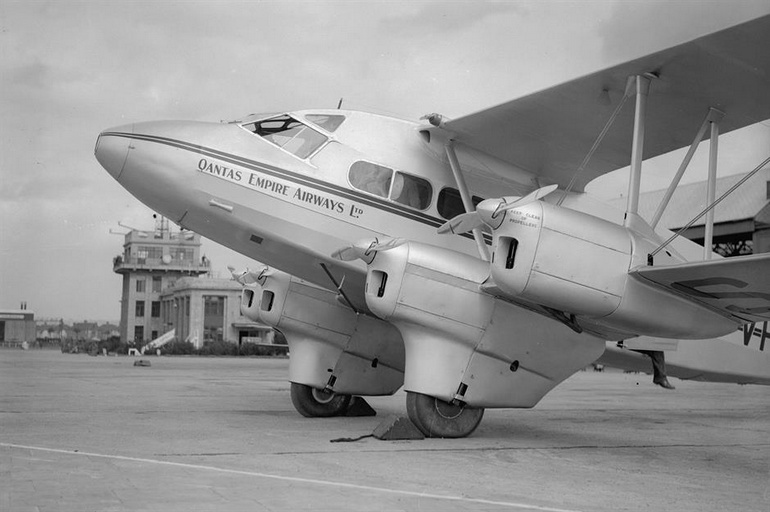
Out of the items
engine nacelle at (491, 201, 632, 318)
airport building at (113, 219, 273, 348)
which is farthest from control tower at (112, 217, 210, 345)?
engine nacelle at (491, 201, 632, 318)

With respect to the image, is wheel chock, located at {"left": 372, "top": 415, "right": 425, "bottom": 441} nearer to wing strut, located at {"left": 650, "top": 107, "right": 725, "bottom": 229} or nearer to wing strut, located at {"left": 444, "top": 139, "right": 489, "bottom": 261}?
wing strut, located at {"left": 444, "top": 139, "right": 489, "bottom": 261}

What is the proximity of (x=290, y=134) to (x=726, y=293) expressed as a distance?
684 cm

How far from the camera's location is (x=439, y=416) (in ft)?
38.3

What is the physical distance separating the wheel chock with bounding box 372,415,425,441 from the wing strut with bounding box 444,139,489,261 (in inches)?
120

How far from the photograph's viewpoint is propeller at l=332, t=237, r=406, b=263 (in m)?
11.7

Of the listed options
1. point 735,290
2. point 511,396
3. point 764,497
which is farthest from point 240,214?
point 764,497

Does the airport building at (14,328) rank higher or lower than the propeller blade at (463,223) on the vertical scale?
lower

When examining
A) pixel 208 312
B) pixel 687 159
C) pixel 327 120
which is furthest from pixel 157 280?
pixel 687 159

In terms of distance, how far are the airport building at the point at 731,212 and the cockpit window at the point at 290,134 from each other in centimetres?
2653

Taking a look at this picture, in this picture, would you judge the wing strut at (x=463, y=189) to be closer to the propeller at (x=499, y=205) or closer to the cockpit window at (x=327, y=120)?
the propeller at (x=499, y=205)

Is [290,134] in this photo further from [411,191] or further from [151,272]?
[151,272]

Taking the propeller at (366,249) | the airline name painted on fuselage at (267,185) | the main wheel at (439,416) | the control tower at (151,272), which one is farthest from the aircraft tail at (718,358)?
the control tower at (151,272)

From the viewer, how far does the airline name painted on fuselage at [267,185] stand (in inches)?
465

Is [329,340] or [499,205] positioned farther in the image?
[329,340]
